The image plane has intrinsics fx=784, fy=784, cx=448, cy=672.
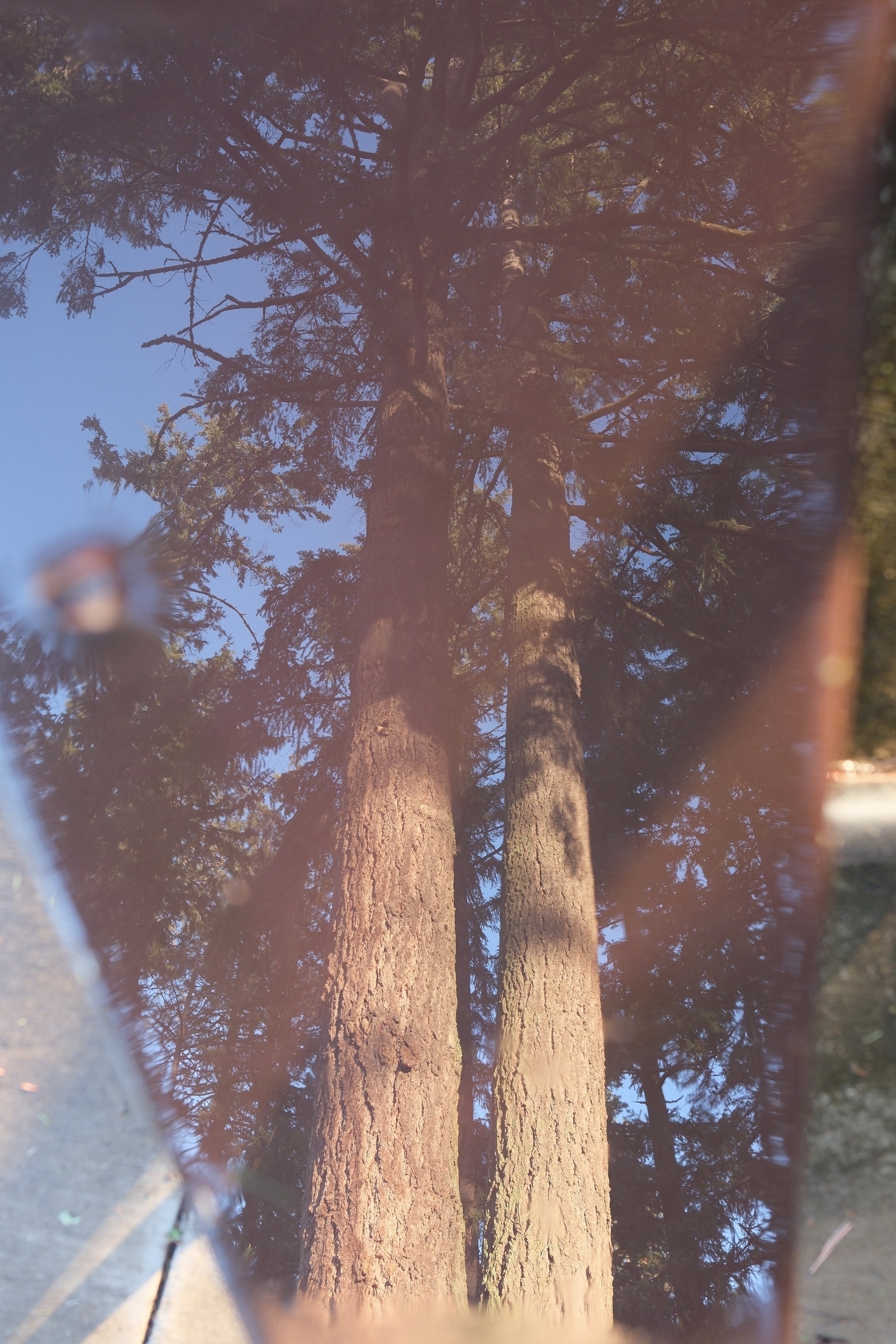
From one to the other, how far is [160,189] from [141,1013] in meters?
5.11

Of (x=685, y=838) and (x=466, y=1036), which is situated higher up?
(x=685, y=838)

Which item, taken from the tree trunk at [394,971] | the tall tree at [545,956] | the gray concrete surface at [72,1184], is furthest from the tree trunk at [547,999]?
the gray concrete surface at [72,1184]

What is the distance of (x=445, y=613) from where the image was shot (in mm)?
4035

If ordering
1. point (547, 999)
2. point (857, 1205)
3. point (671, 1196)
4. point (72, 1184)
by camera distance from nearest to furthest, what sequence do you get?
point (857, 1205) → point (72, 1184) → point (547, 999) → point (671, 1196)

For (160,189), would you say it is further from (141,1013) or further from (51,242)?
(141,1013)

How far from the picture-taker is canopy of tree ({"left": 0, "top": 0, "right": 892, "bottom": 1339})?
3021 mm

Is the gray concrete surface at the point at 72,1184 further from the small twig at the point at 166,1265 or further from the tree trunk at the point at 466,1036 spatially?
the tree trunk at the point at 466,1036

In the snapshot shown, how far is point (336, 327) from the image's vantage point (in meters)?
6.09

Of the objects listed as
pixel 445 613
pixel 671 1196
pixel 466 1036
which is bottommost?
pixel 671 1196

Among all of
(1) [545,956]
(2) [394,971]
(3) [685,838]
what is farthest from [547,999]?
(3) [685,838]

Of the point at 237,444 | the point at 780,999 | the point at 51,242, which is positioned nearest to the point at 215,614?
the point at 237,444

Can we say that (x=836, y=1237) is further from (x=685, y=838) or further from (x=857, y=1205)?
(x=685, y=838)

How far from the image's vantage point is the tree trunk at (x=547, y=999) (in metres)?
2.91

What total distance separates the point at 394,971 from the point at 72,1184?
137cm
